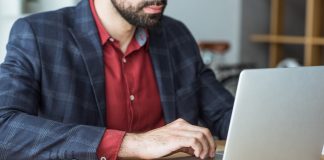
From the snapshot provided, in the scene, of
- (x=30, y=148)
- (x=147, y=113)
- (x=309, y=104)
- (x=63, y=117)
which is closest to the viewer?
(x=309, y=104)

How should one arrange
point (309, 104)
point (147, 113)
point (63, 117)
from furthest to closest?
1. point (147, 113)
2. point (63, 117)
3. point (309, 104)

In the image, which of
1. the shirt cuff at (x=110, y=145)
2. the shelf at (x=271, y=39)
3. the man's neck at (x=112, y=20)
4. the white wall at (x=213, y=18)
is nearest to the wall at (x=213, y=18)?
the white wall at (x=213, y=18)

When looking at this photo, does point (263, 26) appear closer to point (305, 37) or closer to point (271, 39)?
point (271, 39)

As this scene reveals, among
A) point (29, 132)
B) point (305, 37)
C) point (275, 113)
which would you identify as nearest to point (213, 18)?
point (305, 37)

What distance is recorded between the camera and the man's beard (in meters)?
1.73

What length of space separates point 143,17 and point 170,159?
487mm

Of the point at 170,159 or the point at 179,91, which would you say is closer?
the point at 170,159

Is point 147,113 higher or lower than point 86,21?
lower

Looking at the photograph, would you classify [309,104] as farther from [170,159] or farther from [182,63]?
[182,63]

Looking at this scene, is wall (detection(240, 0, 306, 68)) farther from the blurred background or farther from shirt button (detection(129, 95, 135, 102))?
shirt button (detection(129, 95, 135, 102))

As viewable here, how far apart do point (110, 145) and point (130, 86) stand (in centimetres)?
46

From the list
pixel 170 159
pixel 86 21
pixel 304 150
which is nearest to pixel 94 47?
pixel 86 21

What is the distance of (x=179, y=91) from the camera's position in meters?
1.90

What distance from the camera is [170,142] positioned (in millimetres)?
1319
